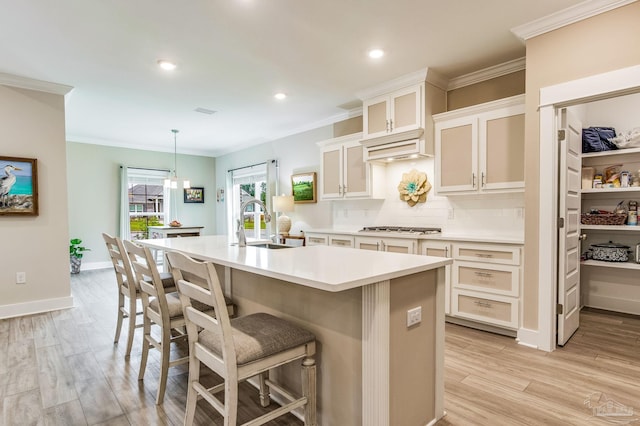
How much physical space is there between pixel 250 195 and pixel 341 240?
3600 millimetres

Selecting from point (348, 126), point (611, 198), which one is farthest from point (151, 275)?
point (611, 198)

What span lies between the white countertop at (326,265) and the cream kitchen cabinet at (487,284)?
1543 mm

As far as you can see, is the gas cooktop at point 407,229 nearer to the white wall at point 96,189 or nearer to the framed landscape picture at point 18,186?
the framed landscape picture at point 18,186

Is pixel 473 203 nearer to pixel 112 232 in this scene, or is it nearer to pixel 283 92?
pixel 283 92

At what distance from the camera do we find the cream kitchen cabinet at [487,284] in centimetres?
301

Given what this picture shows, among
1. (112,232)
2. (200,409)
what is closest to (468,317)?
(200,409)

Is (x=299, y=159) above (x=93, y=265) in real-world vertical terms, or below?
above

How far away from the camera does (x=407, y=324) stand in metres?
1.65

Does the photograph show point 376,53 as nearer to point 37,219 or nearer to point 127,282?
point 127,282

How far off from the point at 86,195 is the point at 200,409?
625cm

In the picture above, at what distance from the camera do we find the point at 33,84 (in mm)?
3844

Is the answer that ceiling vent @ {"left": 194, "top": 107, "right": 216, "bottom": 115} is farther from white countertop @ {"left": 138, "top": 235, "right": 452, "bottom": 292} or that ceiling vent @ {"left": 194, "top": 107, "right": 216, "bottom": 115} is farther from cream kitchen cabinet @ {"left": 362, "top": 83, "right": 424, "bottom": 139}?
white countertop @ {"left": 138, "top": 235, "right": 452, "bottom": 292}

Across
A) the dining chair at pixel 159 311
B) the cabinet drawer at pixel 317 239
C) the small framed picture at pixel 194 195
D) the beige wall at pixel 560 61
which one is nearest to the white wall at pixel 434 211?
the cabinet drawer at pixel 317 239

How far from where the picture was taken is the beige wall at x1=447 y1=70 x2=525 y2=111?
3.45m
